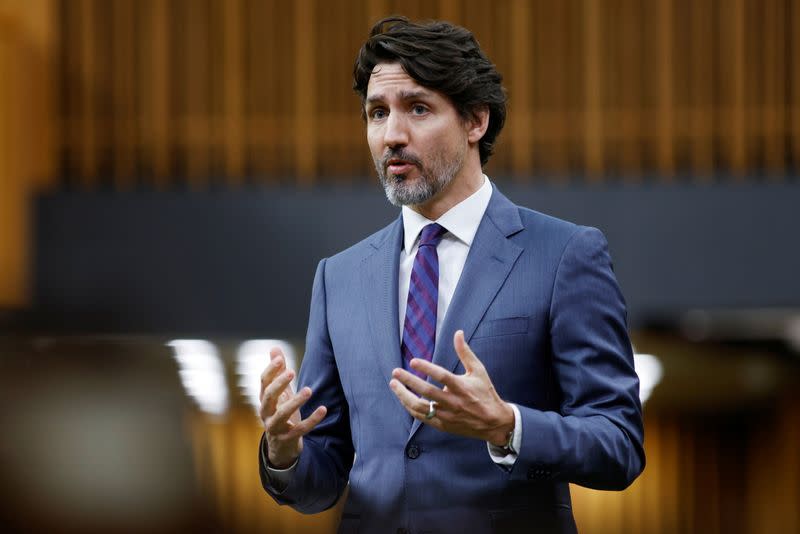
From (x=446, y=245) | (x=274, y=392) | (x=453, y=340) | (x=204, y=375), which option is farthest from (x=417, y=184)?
(x=204, y=375)

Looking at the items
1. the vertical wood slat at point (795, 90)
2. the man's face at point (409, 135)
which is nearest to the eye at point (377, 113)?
the man's face at point (409, 135)

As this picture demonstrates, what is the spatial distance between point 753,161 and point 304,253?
2191 millimetres

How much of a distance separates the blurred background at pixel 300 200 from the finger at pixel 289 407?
276cm

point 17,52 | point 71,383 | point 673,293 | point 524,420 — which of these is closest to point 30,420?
point 71,383

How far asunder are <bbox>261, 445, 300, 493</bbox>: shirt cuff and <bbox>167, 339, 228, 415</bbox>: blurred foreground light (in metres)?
2.91

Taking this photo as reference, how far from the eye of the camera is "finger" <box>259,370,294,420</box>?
1.48 m

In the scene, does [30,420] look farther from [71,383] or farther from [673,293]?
[673,293]

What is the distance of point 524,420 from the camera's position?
1.41 m

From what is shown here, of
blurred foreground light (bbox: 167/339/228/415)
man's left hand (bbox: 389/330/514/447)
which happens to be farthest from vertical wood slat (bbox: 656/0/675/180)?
man's left hand (bbox: 389/330/514/447)

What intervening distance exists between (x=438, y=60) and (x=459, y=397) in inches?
18.9

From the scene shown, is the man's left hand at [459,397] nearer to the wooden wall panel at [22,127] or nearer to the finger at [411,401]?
the finger at [411,401]

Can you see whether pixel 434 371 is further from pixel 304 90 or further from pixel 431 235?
pixel 304 90

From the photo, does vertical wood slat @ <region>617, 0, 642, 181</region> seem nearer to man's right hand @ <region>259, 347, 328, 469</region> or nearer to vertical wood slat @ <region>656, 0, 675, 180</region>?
vertical wood slat @ <region>656, 0, 675, 180</region>

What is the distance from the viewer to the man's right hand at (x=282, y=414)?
58.6 inches
